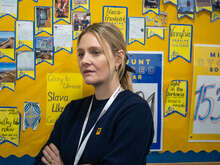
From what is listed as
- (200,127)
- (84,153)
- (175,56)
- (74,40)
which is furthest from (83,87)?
(200,127)

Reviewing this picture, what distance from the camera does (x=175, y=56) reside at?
3.93ft

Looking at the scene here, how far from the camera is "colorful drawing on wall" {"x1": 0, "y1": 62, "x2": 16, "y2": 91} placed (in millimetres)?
1088

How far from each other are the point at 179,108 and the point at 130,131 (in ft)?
1.79

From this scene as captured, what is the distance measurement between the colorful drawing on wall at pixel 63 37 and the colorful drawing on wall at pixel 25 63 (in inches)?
5.7

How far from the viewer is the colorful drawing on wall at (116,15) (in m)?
1.14

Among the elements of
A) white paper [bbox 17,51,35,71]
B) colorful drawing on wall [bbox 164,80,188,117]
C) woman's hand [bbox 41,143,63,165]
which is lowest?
woman's hand [bbox 41,143,63,165]

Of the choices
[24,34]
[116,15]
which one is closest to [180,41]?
[116,15]

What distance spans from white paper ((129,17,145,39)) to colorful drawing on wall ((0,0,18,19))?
0.63 m

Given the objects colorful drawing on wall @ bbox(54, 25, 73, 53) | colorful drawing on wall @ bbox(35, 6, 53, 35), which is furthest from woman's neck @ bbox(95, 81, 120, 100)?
colorful drawing on wall @ bbox(35, 6, 53, 35)

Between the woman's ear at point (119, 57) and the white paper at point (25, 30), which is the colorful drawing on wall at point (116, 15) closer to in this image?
the woman's ear at point (119, 57)

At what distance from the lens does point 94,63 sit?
2.86 feet

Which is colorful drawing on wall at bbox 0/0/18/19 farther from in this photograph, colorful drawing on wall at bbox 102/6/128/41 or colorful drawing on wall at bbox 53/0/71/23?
colorful drawing on wall at bbox 102/6/128/41

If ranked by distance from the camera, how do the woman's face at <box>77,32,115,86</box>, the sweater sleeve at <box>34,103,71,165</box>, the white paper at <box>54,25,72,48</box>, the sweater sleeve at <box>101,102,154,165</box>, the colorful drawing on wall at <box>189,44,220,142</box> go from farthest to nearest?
the colorful drawing on wall at <box>189,44,220,142</box>
the white paper at <box>54,25,72,48</box>
the sweater sleeve at <box>34,103,71,165</box>
the woman's face at <box>77,32,115,86</box>
the sweater sleeve at <box>101,102,154,165</box>

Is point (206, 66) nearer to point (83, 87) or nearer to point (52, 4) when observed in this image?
point (83, 87)
